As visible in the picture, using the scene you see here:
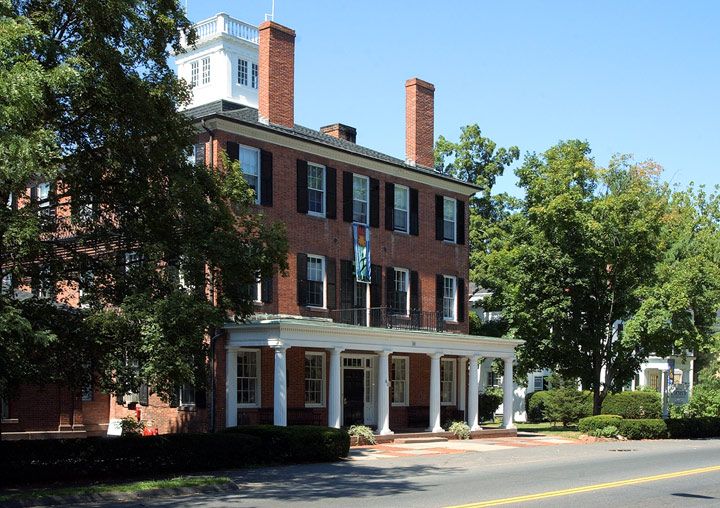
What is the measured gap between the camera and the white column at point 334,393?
28453 mm

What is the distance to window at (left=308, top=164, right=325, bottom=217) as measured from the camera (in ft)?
102

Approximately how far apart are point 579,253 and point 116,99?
24.1 meters

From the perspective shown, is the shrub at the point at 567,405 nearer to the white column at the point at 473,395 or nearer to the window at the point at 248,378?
the white column at the point at 473,395

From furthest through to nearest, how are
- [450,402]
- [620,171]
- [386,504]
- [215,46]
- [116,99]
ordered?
[620,171], [215,46], [450,402], [116,99], [386,504]

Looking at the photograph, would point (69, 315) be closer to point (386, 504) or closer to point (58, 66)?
point (58, 66)

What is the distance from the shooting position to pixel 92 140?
18625 millimetres

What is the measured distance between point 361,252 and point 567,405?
16.0m

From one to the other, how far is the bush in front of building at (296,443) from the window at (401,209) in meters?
11.7

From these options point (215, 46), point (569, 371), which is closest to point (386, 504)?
point (569, 371)

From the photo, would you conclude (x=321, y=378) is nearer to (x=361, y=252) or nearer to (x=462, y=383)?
(x=361, y=252)

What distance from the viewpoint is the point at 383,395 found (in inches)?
1217

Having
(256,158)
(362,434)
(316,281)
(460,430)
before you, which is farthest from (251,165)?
(460,430)

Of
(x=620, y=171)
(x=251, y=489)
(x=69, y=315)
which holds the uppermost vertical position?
(x=620, y=171)

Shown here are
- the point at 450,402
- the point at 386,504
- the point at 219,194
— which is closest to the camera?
the point at 386,504
